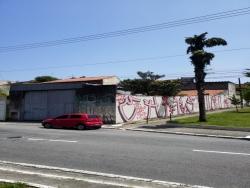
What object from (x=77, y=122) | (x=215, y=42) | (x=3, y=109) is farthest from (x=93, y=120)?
(x=3, y=109)

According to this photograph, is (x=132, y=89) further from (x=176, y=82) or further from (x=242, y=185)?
(x=242, y=185)

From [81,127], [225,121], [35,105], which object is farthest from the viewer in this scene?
[35,105]

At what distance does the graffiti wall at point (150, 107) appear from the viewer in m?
34.2

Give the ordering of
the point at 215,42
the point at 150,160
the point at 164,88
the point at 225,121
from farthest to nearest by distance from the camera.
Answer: the point at 164,88 → the point at 215,42 → the point at 225,121 → the point at 150,160

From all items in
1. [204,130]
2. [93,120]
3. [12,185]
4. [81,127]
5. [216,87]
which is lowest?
[12,185]

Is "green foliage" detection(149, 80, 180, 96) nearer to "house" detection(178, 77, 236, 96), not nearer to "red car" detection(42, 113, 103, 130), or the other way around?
"house" detection(178, 77, 236, 96)

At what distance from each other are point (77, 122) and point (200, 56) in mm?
11063

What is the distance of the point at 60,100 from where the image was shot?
38.0m

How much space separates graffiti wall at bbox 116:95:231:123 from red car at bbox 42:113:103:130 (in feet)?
16.4

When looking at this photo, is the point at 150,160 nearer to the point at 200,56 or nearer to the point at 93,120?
the point at 93,120

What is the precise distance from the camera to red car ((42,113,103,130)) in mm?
28172

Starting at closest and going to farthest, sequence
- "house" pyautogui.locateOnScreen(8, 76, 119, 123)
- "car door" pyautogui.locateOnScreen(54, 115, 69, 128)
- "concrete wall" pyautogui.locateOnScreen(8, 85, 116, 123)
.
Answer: "car door" pyautogui.locateOnScreen(54, 115, 69, 128) < "concrete wall" pyautogui.locateOnScreen(8, 85, 116, 123) < "house" pyautogui.locateOnScreen(8, 76, 119, 123)

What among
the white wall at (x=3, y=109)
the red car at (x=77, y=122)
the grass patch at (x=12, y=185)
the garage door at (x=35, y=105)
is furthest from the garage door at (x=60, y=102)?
the grass patch at (x=12, y=185)

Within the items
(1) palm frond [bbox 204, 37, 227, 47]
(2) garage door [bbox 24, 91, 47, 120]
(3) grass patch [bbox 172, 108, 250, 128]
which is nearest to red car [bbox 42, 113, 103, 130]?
(3) grass patch [bbox 172, 108, 250, 128]
